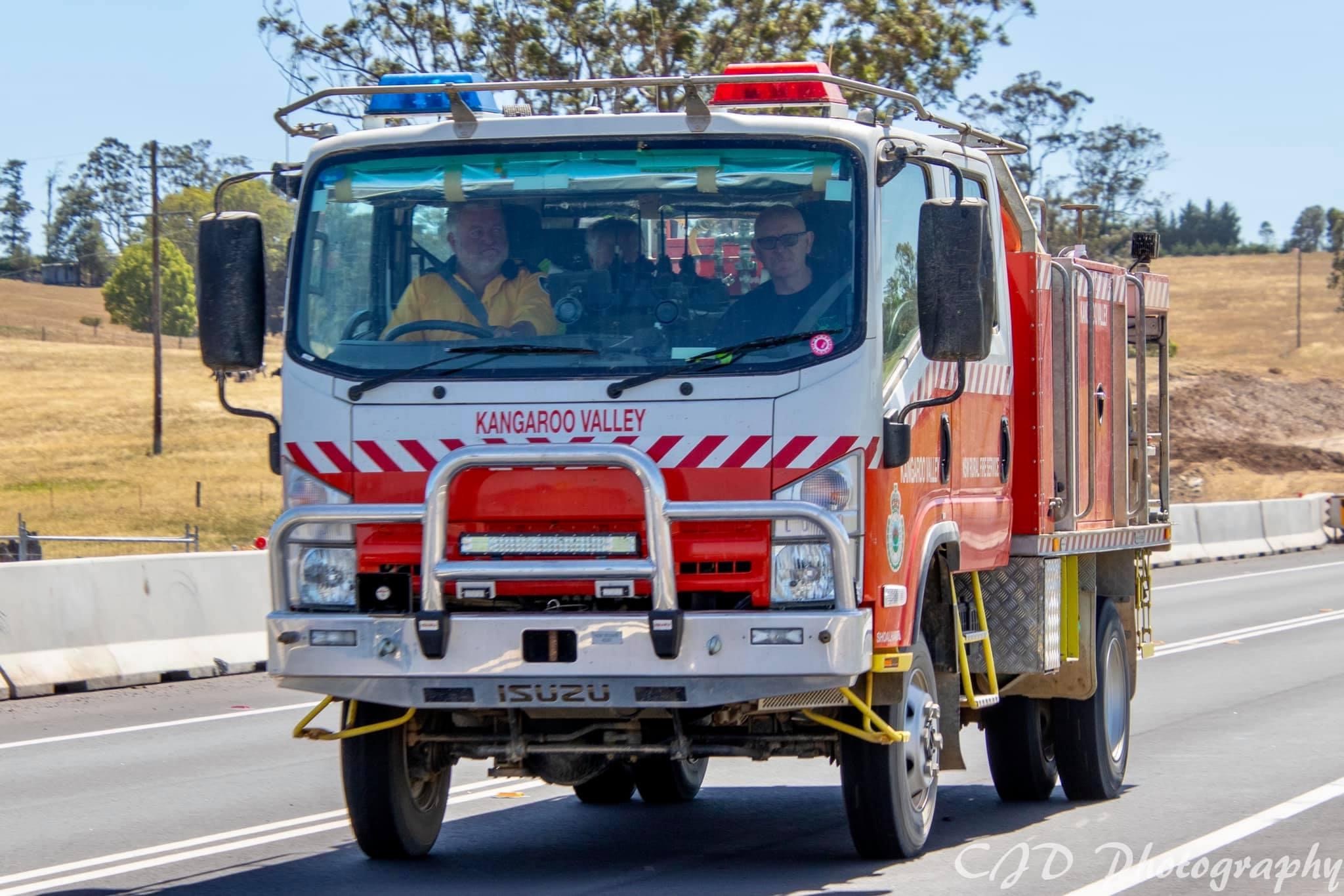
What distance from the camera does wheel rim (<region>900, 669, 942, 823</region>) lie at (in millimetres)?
7453

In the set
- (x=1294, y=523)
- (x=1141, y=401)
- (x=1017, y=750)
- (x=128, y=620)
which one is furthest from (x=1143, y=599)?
(x=1294, y=523)

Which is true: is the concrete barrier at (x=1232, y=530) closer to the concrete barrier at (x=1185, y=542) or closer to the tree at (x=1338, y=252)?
the concrete barrier at (x=1185, y=542)

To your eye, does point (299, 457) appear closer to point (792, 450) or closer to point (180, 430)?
point (792, 450)

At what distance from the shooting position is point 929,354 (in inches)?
266

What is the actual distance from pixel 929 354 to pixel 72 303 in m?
157

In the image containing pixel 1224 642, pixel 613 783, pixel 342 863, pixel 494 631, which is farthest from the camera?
pixel 1224 642

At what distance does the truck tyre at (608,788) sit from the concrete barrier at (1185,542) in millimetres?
22251

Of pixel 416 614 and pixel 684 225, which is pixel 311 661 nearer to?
pixel 416 614

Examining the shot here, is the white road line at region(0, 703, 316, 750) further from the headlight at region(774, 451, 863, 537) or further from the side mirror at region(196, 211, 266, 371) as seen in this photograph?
the headlight at region(774, 451, 863, 537)

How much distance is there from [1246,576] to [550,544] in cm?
2406

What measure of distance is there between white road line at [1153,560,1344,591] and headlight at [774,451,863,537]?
65.6ft

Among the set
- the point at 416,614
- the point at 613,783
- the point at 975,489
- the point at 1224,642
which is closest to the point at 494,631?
the point at 416,614

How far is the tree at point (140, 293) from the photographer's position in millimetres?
145750

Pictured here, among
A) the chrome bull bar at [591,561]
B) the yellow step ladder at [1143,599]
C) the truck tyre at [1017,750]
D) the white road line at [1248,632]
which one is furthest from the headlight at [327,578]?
the white road line at [1248,632]
